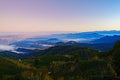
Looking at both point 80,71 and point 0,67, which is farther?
point 0,67

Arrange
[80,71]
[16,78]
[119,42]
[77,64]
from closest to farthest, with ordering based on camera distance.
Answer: [16,78] → [80,71] → [77,64] → [119,42]

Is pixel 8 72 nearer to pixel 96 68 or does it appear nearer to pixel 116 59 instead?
pixel 96 68

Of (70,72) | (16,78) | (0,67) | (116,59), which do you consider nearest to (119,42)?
(116,59)

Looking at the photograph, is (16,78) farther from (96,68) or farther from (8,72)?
(96,68)

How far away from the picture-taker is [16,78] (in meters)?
66.8

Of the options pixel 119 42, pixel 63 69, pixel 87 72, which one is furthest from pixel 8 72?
pixel 119 42

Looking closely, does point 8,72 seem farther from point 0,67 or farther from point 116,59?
point 116,59

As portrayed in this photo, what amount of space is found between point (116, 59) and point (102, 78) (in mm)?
17858

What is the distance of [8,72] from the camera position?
85.7 meters

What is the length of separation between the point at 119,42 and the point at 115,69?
43.9 metres

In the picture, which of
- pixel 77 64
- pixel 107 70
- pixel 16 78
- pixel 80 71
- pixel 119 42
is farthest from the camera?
pixel 119 42

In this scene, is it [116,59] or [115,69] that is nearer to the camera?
[115,69]

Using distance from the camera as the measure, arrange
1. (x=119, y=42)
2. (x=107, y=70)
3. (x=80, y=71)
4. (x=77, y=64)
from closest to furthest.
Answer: (x=107, y=70)
(x=80, y=71)
(x=77, y=64)
(x=119, y=42)

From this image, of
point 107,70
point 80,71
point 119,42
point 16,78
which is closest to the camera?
point 16,78
